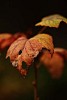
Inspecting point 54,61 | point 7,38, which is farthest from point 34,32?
point 7,38

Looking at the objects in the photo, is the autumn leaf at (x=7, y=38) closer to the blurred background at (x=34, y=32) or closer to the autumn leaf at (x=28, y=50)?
the autumn leaf at (x=28, y=50)

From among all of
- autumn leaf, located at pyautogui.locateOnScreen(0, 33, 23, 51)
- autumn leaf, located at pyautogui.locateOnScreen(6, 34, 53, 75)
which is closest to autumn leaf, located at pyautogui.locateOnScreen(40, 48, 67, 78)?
autumn leaf, located at pyautogui.locateOnScreen(0, 33, 23, 51)

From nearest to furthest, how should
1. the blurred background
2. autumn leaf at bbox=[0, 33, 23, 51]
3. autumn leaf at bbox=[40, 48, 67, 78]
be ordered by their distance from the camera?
autumn leaf at bbox=[0, 33, 23, 51], autumn leaf at bbox=[40, 48, 67, 78], the blurred background

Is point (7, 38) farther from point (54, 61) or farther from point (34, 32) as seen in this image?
point (34, 32)

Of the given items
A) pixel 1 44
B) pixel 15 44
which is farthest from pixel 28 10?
pixel 15 44

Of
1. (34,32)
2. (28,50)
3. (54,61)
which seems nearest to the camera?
(28,50)

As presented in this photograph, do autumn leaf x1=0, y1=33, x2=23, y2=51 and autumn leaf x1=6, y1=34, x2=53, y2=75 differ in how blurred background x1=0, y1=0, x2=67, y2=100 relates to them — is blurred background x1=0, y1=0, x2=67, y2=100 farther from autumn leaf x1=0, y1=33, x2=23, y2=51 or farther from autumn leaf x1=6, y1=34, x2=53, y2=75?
autumn leaf x1=6, y1=34, x2=53, y2=75
